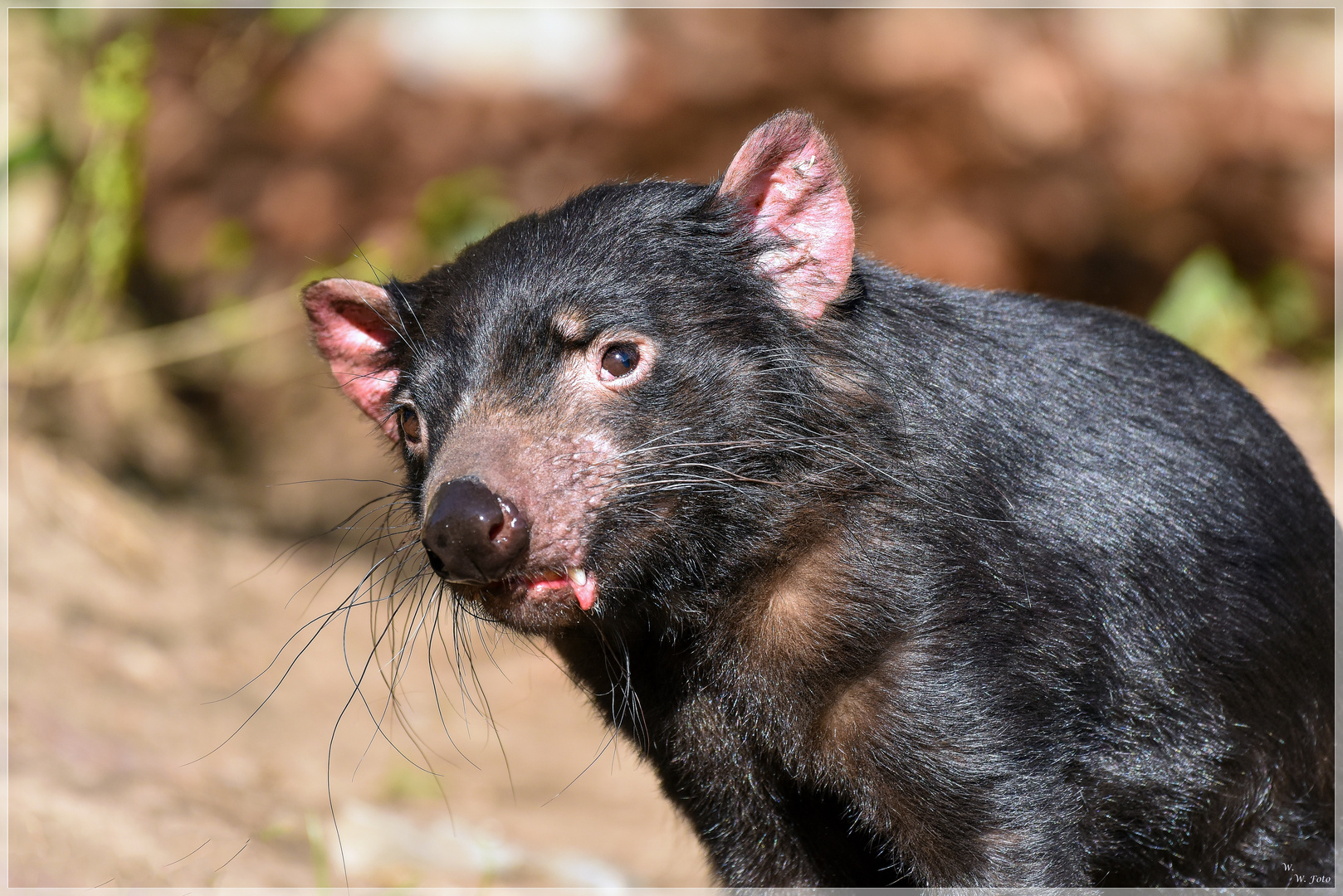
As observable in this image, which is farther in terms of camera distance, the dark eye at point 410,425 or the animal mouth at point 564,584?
the dark eye at point 410,425

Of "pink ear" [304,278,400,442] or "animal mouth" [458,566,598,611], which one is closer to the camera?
"animal mouth" [458,566,598,611]

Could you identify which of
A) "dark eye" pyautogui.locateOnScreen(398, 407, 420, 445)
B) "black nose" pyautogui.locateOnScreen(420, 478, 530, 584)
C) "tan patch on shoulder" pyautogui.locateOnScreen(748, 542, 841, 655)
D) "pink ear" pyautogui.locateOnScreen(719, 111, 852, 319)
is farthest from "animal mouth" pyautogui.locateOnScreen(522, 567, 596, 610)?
"pink ear" pyautogui.locateOnScreen(719, 111, 852, 319)

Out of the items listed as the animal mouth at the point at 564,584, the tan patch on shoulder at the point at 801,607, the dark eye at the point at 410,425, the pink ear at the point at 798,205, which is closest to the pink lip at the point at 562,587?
the animal mouth at the point at 564,584

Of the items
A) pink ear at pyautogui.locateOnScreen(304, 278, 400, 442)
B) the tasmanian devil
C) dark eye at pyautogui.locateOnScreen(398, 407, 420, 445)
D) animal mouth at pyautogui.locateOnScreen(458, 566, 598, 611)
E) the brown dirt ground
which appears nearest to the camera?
animal mouth at pyautogui.locateOnScreen(458, 566, 598, 611)

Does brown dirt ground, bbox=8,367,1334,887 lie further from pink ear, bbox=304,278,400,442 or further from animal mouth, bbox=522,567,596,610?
pink ear, bbox=304,278,400,442

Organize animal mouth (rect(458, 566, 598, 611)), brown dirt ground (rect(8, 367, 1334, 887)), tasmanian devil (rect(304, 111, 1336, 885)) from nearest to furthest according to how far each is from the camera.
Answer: animal mouth (rect(458, 566, 598, 611)) < tasmanian devil (rect(304, 111, 1336, 885)) < brown dirt ground (rect(8, 367, 1334, 887))

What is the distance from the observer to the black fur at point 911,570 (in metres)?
3.12

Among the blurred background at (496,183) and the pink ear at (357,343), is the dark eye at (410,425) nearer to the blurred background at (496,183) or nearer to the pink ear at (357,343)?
the pink ear at (357,343)

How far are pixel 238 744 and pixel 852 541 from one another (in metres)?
4.30

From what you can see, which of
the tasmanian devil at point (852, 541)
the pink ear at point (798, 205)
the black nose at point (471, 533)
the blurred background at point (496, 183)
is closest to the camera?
the black nose at point (471, 533)

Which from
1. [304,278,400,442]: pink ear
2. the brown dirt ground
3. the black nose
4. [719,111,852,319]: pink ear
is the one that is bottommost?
the brown dirt ground

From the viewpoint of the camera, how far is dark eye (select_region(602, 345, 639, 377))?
10.2 ft

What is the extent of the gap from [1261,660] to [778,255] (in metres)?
1.82

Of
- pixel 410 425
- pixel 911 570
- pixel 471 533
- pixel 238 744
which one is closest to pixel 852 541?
pixel 911 570
